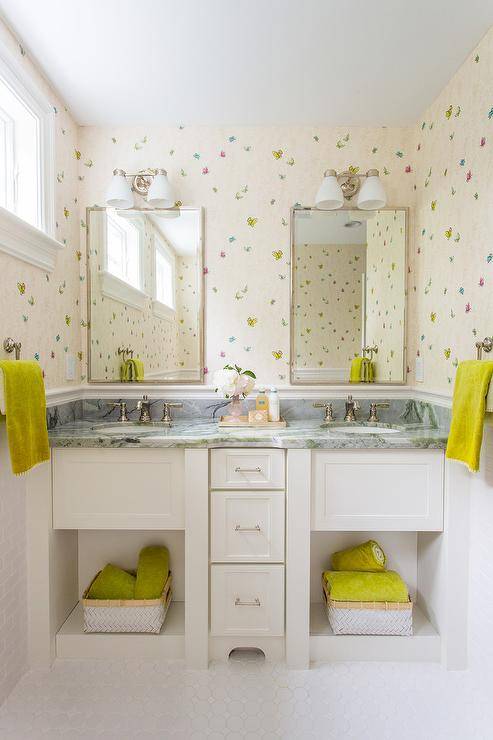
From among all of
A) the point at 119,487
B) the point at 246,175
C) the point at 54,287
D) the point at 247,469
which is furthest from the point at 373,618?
the point at 246,175

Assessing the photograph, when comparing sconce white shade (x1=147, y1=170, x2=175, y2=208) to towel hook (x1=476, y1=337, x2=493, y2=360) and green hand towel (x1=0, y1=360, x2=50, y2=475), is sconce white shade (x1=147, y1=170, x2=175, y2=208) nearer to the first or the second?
green hand towel (x1=0, y1=360, x2=50, y2=475)

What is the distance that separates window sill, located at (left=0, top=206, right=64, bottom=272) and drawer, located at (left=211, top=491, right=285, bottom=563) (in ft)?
3.68

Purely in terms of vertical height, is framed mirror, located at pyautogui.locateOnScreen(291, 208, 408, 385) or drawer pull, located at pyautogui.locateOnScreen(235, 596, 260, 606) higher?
framed mirror, located at pyautogui.locateOnScreen(291, 208, 408, 385)

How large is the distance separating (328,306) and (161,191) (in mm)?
943

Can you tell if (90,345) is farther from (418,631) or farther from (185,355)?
(418,631)

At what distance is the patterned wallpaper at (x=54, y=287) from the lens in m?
1.63

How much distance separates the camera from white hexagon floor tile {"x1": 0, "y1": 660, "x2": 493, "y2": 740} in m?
1.43

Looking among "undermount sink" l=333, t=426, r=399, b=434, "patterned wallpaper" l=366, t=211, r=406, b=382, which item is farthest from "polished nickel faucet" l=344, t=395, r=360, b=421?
"patterned wallpaper" l=366, t=211, r=406, b=382

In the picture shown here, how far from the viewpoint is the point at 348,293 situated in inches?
86.1

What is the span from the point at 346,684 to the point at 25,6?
2.55 meters

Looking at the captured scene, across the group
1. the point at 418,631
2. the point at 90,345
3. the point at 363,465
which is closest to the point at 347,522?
the point at 363,465

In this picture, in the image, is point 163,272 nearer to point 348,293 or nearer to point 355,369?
point 348,293

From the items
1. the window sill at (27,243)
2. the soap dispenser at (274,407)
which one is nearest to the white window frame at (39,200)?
the window sill at (27,243)

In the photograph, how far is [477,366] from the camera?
1489mm
